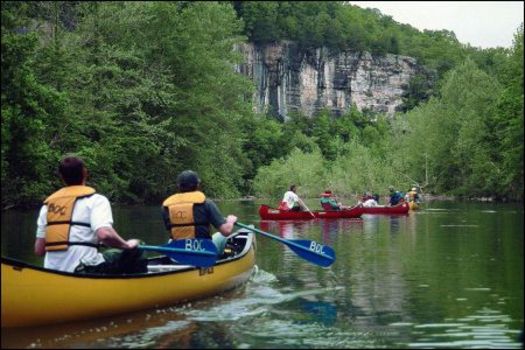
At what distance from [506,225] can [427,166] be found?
126 ft

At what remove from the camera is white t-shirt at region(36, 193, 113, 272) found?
9.21 meters

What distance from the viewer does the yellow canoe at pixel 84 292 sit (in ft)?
28.3

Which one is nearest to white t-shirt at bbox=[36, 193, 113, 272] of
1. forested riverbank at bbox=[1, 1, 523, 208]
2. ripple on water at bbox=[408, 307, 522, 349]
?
ripple on water at bbox=[408, 307, 522, 349]

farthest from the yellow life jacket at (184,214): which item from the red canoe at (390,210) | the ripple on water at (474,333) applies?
the red canoe at (390,210)

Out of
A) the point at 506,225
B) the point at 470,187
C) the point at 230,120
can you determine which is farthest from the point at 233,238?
the point at 470,187

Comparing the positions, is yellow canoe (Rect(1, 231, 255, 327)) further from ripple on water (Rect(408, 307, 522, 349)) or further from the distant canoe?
the distant canoe

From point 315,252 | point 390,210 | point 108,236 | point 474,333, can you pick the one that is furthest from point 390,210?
point 108,236

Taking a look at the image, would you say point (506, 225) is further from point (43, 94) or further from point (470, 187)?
point (470, 187)

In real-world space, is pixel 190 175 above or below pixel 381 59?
below

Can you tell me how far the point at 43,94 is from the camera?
26609 mm

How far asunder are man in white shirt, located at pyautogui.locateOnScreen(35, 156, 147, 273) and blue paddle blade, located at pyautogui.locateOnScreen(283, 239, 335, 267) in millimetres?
4683

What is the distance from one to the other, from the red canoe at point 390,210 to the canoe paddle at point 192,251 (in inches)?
925

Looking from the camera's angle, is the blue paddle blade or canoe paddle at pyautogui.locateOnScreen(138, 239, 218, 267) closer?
canoe paddle at pyautogui.locateOnScreen(138, 239, 218, 267)

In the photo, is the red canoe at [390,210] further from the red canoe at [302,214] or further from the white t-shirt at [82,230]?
the white t-shirt at [82,230]
